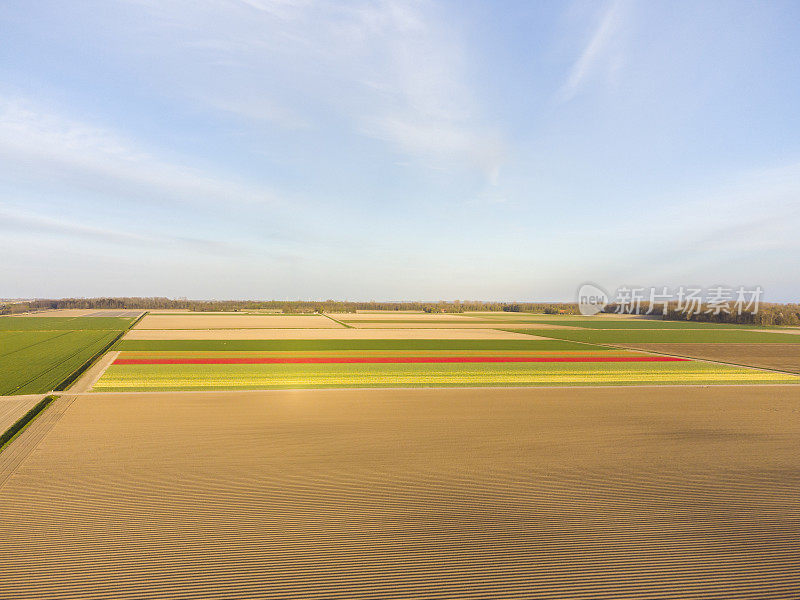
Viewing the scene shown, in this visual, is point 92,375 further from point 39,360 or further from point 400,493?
point 400,493

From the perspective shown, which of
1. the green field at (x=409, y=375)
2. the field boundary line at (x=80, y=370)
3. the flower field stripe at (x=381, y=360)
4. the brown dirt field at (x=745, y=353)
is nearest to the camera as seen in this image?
the field boundary line at (x=80, y=370)

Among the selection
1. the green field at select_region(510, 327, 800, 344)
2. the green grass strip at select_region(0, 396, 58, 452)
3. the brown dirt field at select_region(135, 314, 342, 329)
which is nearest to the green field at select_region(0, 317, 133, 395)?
the green grass strip at select_region(0, 396, 58, 452)

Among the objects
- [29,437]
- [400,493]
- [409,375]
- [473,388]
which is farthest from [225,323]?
[400,493]

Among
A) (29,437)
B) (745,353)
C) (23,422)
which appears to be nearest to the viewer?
(29,437)

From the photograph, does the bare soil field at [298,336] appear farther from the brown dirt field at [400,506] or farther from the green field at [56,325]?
the brown dirt field at [400,506]

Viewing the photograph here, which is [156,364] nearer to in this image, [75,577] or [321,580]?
[75,577]

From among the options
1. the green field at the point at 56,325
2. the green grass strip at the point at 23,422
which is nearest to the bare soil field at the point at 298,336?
the green field at the point at 56,325
